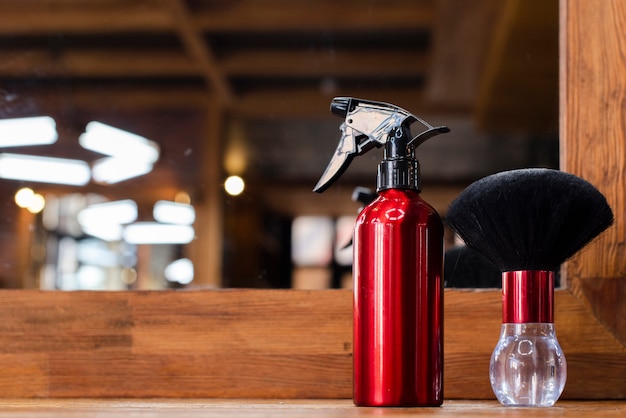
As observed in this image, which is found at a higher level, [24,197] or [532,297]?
[24,197]

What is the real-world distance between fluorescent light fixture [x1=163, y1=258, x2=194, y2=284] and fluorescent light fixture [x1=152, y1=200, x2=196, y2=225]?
0.05 m

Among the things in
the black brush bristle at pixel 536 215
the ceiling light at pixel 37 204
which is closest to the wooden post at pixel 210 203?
the ceiling light at pixel 37 204

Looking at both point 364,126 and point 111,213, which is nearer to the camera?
point 364,126

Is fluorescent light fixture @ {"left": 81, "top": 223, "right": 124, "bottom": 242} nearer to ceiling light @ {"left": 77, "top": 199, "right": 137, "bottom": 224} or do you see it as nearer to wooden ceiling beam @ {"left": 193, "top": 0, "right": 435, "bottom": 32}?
ceiling light @ {"left": 77, "top": 199, "right": 137, "bottom": 224}

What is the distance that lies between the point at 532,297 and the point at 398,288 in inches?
4.6

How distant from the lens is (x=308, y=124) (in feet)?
3.40

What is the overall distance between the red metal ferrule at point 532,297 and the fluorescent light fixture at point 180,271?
454 millimetres

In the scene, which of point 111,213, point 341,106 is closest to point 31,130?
point 111,213

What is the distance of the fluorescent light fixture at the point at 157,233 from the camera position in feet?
3.41

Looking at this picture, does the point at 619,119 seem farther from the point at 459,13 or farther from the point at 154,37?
the point at 154,37

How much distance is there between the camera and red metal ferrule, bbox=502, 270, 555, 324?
693 millimetres

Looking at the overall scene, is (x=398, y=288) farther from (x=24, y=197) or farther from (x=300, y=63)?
(x=24, y=197)

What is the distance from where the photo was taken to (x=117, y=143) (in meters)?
1.08

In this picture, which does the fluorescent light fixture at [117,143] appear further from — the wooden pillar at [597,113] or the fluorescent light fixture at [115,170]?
the wooden pillar at [597,113]
